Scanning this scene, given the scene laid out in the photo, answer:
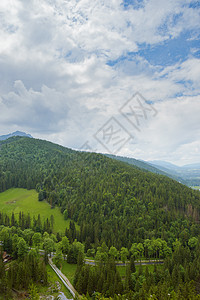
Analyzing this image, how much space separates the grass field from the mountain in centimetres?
576

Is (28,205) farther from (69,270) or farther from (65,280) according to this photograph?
(65,280)

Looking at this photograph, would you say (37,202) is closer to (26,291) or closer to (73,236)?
(73,236)

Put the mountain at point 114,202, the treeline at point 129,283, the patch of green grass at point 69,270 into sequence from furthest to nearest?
1. the mountain at point 114,202
2. the patch of green grass at point 69,270
3. the treeline at point 129,283

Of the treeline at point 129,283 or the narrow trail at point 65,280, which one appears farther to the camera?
the narrow trail at point 65,280

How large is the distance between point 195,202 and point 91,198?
7657cm

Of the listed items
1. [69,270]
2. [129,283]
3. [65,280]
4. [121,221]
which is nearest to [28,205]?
[121,221]

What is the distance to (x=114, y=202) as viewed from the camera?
128000 millimetres

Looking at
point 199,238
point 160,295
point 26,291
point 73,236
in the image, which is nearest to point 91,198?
point 73,236

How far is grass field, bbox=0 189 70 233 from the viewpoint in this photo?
124m

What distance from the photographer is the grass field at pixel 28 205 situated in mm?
124256

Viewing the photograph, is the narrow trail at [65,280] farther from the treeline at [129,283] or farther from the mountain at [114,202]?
the mountain at [114,202]

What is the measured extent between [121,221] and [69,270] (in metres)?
49.1

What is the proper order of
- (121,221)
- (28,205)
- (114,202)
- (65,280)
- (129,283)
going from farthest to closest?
(28,205) → (114,202) → (121,221) → (65,280) → (129,283)

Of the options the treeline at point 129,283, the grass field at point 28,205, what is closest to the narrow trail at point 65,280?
the treeline at point 129,283
